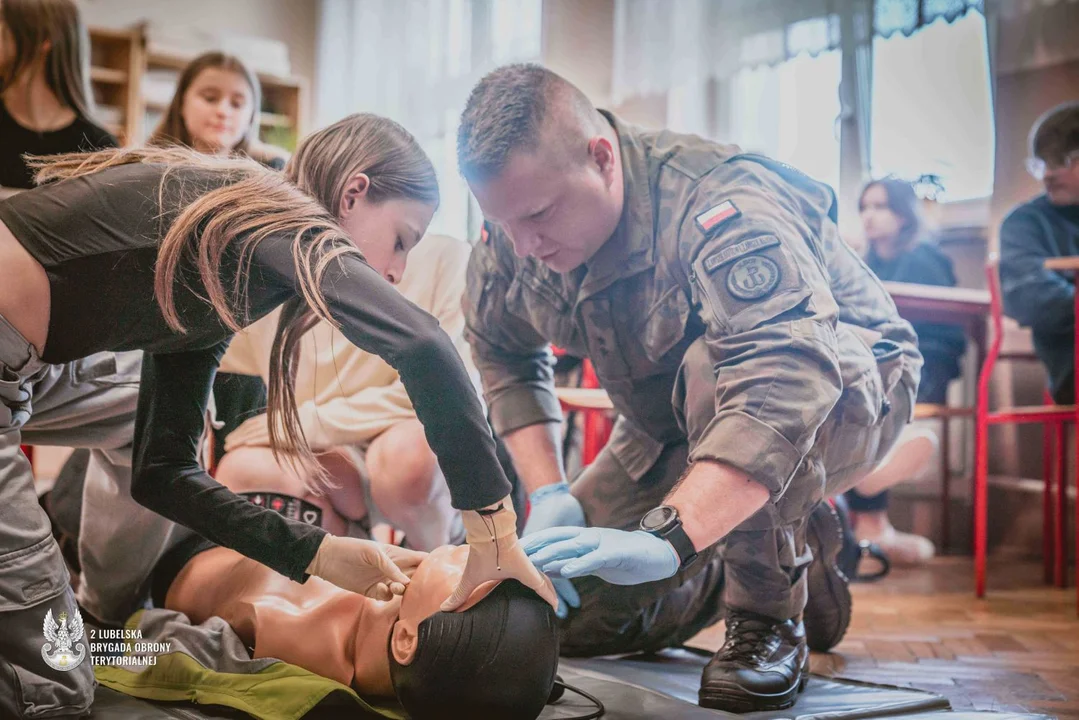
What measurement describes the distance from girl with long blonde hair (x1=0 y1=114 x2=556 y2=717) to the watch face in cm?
15

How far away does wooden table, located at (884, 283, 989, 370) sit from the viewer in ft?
9.62

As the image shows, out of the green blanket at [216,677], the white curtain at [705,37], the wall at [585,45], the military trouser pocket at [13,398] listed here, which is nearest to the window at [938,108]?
the white curtain at [705,37]

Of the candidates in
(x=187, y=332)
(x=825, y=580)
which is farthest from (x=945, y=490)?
(x=187, y=332)

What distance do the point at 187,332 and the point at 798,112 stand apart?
3.28 m

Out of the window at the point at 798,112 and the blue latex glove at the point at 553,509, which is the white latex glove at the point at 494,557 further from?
the window at the point at 798,112

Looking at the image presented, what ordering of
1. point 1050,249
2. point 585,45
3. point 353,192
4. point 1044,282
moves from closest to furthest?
point 353,192 → point 1044,282 → point 1050,249 → point 585,45

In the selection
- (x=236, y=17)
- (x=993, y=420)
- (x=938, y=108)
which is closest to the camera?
(x=993, y=420)

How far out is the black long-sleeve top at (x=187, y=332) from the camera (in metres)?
1.12

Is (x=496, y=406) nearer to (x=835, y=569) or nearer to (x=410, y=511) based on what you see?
(x=410, y=511)

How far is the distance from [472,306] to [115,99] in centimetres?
435

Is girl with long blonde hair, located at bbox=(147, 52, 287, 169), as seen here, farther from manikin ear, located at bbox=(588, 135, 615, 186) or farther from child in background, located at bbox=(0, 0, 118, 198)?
manikin ear, located at bbox=(588, 135, 615, 186)

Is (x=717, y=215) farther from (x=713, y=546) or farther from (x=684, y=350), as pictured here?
(x=713, y=546)

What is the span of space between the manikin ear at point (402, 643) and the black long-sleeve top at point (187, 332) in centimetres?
16

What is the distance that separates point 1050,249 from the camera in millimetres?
3064
